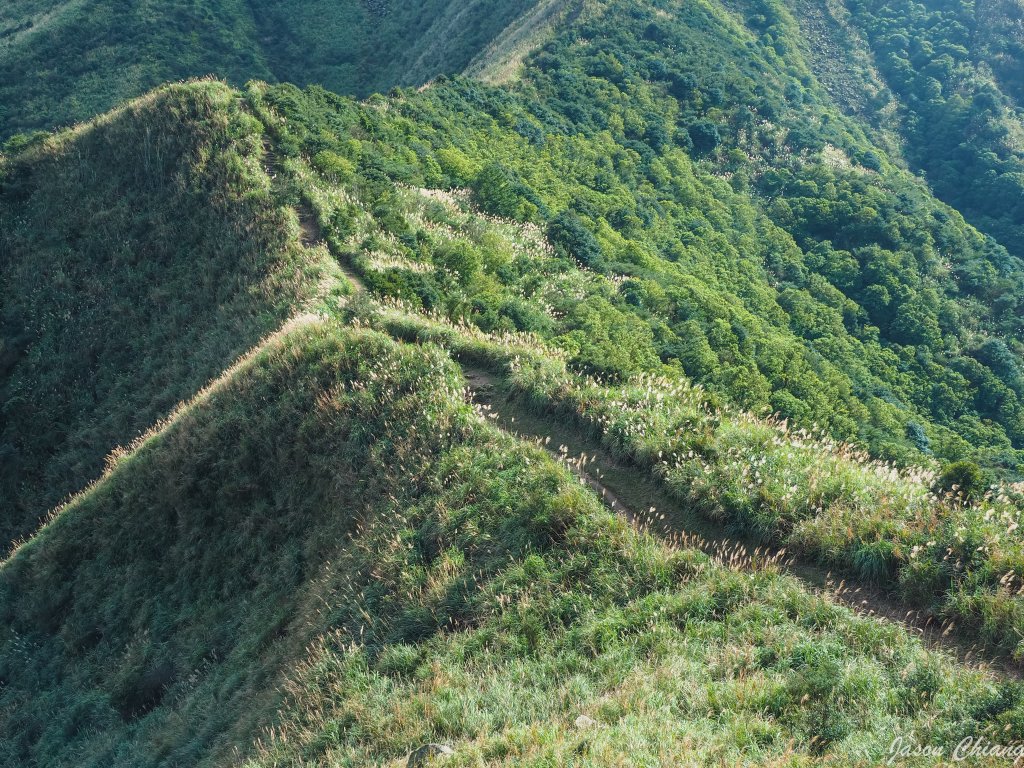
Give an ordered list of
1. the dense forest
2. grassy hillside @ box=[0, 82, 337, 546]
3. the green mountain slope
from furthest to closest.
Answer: the green mountain slope
grassy hillside @ box=[0, 82, 337, 546]
the dense forest

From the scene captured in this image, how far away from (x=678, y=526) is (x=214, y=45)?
81.8 metres

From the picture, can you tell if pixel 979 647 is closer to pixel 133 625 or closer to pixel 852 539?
pixel 852 539

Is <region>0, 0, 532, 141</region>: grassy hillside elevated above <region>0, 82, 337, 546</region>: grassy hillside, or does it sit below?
above

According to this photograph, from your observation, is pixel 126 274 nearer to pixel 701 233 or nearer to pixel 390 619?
pixel 390 619

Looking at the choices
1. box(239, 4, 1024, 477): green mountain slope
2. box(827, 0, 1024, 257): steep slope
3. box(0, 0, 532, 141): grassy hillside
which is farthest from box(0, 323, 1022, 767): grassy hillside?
box(827, 0, 1024, 257): steep slope

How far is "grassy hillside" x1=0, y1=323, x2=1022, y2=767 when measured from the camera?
5879mm

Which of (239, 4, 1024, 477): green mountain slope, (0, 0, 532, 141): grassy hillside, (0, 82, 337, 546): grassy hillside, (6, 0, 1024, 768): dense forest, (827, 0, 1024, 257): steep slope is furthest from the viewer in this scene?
(827, 0, 1024, 257): steep slope

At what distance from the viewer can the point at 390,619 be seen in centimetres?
873

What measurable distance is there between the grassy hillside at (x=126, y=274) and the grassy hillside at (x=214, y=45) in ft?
127

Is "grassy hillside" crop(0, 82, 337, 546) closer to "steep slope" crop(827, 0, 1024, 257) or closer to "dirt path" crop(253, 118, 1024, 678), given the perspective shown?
"dirt path" crop(253, 118, 1024, 678)

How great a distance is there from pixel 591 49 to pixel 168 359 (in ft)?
153

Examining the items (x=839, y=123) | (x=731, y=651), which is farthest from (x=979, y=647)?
(x=839, y=123)

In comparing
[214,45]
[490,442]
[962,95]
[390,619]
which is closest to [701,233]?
[490,442]

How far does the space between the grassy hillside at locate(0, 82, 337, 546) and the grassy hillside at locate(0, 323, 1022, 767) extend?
5.69 meters
